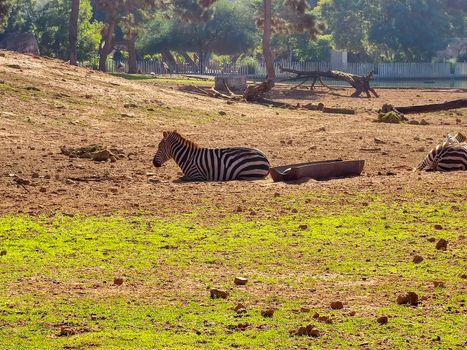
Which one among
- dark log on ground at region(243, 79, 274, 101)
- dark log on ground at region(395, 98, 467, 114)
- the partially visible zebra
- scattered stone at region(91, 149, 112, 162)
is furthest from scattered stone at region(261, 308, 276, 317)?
dark log on ground at region(243, 79, 274, 101)

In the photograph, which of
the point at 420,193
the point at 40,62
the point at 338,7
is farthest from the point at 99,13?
the point at 420,193

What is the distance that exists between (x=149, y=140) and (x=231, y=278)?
1503 centimetres

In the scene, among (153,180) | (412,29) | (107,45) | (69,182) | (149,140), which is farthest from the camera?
(412,29)

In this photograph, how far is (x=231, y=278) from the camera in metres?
11.2

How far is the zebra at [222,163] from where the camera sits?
62.9 feet

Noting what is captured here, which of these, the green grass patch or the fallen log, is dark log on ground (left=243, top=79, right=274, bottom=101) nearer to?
the fallen log

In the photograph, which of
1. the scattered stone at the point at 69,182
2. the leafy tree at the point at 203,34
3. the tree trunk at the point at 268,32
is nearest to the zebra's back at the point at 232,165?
the scattered stone at the point at 69,182

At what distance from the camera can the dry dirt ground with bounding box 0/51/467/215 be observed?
55.2 ft

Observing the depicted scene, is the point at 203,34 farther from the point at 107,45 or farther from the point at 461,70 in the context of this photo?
the point at 107,45

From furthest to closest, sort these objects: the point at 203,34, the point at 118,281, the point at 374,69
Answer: the point at 203,34 < the point at 374,69 < the point at 118,281

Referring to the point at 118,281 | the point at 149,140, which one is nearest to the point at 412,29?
the point at 149,140

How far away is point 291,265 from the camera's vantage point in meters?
11.8

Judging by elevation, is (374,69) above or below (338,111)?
below

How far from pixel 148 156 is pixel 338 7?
9353cm
